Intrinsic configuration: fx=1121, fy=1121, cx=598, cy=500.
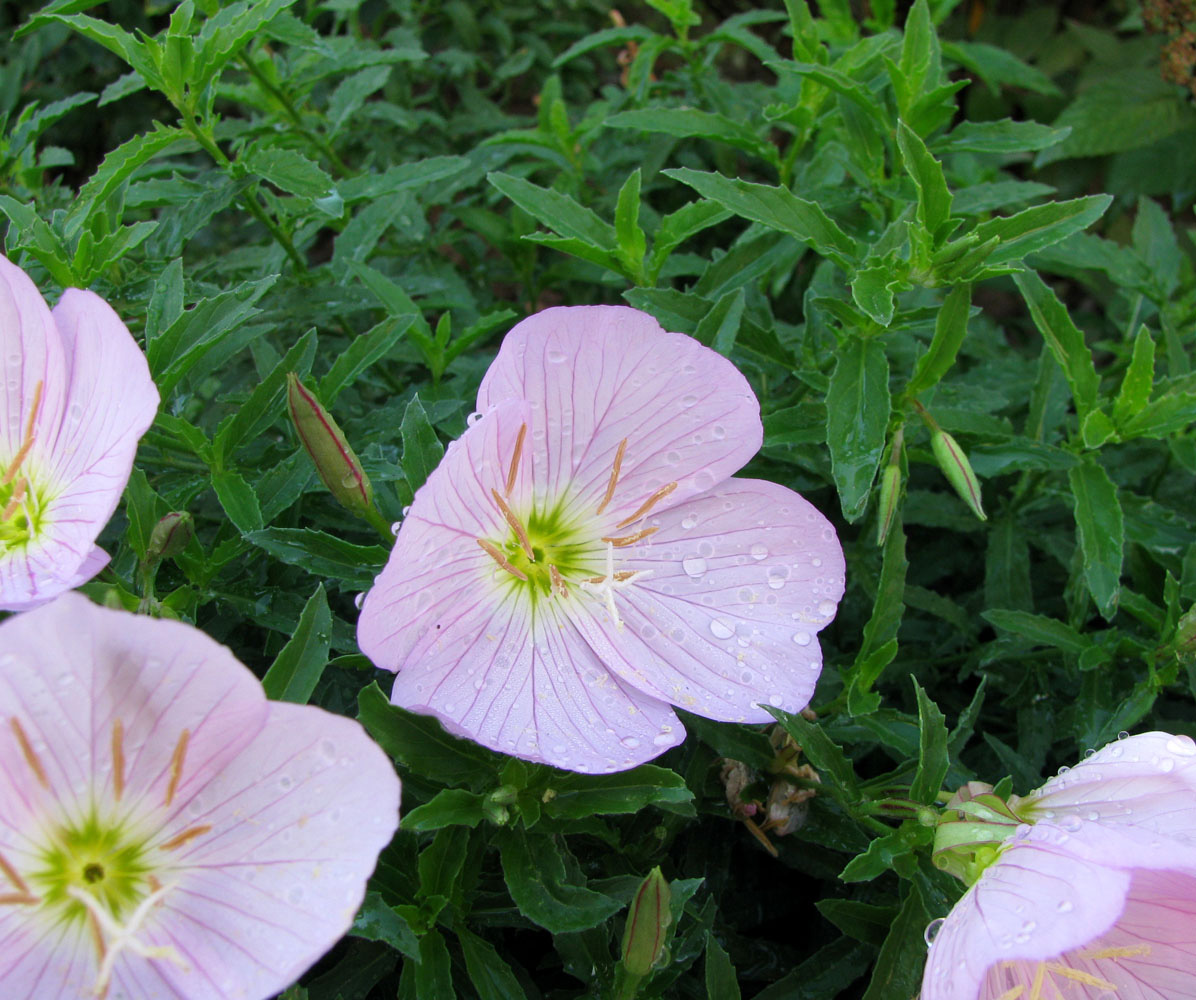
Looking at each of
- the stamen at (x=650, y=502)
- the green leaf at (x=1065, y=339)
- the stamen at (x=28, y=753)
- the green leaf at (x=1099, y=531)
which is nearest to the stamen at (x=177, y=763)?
the stamen at (x=28, y=753)

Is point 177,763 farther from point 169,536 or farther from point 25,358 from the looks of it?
point 25,358

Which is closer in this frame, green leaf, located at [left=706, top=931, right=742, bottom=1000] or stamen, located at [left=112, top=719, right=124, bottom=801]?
stamen, located at [left=112, top=719, right=124, bottom=801]

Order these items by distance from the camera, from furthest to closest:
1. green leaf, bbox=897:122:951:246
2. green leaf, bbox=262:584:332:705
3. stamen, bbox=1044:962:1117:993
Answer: green leaf, bbox=897:122:951:246 < green leaf, bbox=262:584:332:705 < stamen, bbox=1044:962:1117:993

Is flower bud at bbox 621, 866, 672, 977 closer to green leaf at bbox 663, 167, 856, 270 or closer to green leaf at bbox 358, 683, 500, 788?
green leaf at bbox 358, 683, 500, 788

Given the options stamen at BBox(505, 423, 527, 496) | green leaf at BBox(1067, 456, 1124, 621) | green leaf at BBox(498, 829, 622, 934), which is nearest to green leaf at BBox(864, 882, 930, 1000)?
green leaf at BBox(498, 829, 622, 934)

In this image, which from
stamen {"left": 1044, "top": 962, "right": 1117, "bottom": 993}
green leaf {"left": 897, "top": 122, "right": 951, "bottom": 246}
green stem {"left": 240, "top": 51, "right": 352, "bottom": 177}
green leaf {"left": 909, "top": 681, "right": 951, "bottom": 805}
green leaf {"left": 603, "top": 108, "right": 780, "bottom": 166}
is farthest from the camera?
green stem {"left": 240, "top": 51, "right": 352, "bottom": 177}

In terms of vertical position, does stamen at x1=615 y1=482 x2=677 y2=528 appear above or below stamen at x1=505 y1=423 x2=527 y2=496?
below

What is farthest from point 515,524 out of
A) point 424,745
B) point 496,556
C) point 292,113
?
point 292,113
